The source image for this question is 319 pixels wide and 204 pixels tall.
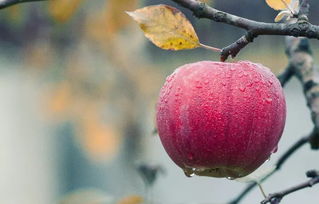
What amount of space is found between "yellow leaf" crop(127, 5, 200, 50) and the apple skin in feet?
0.11

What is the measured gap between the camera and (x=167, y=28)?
79 centimetres

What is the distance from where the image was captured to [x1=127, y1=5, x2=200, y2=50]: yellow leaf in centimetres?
78

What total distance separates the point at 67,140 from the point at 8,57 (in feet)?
2.52

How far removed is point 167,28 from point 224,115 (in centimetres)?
10

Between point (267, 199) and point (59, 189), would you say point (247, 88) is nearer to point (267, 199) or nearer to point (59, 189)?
point (267, 199)

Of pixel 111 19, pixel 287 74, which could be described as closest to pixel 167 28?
pixel 287 74

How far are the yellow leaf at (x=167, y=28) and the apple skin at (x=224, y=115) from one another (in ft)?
0.11

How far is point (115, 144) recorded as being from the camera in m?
2.79

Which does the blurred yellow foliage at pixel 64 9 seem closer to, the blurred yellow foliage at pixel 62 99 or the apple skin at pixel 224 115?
Result: the apple skin at pixel 224 115

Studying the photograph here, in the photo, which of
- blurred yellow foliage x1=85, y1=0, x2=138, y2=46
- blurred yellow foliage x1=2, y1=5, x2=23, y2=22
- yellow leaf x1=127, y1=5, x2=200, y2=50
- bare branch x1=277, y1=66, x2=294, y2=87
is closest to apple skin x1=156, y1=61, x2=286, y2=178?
yellow leaf x1=127, y1=5, x2=200, y2=50

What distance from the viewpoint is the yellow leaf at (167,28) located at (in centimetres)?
78

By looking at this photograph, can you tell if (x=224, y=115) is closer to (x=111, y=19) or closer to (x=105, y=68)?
(x=111, y=19)

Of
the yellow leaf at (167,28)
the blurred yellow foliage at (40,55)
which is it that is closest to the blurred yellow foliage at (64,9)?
the yellow leaf at (167,28)

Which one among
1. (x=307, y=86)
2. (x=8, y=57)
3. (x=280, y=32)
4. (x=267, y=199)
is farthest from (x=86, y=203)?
(x=8, y=57)
